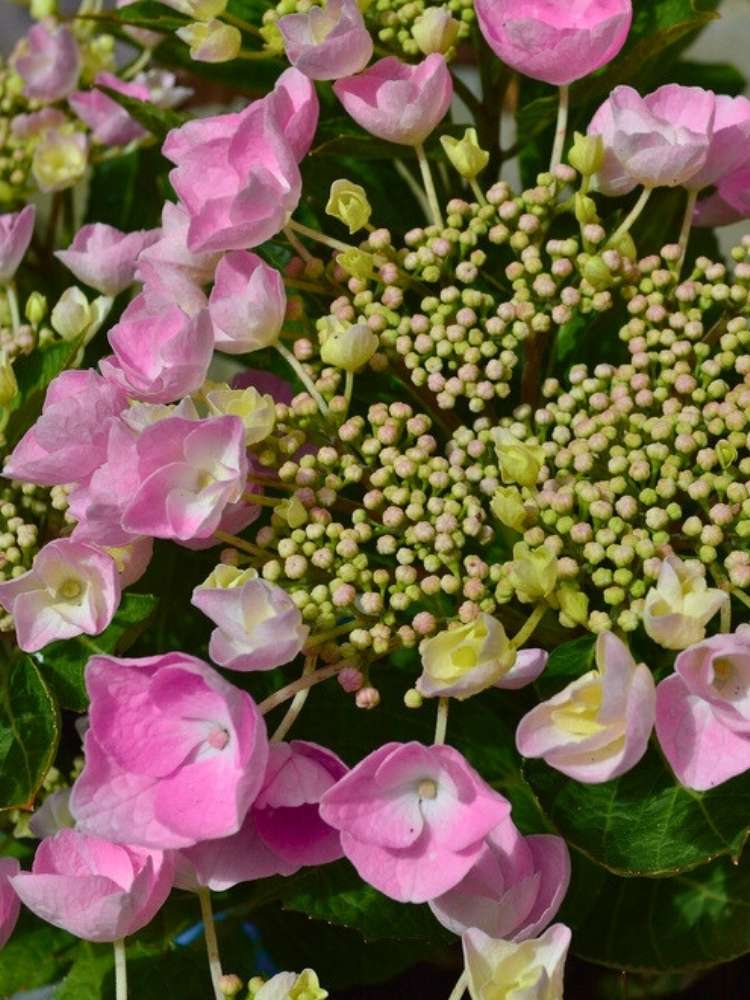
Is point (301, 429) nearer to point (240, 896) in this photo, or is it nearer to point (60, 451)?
point (60, 451)

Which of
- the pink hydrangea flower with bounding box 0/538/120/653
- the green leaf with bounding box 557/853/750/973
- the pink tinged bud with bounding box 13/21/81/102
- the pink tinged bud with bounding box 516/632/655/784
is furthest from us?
the pink tinged bud with bounding box 13/21/81/102

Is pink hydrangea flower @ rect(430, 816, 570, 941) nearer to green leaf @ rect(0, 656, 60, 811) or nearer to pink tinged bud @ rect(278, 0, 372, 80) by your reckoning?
green leaf @ rect(0, 656, 60, 811)

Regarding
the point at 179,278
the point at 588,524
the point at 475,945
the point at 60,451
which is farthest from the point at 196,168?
the point at 475,945

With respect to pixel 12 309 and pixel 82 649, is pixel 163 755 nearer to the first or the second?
pixel 82 649

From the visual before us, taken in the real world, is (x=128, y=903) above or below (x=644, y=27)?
below

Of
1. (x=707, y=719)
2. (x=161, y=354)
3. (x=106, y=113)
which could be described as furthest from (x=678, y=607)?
(x=106, y=113)

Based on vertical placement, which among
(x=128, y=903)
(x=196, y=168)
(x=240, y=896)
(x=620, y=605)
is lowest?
(x=240, y=896)

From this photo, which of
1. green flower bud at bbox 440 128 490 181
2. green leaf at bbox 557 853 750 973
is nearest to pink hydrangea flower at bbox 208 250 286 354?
green flower bud at bbox 440 128 490 181
